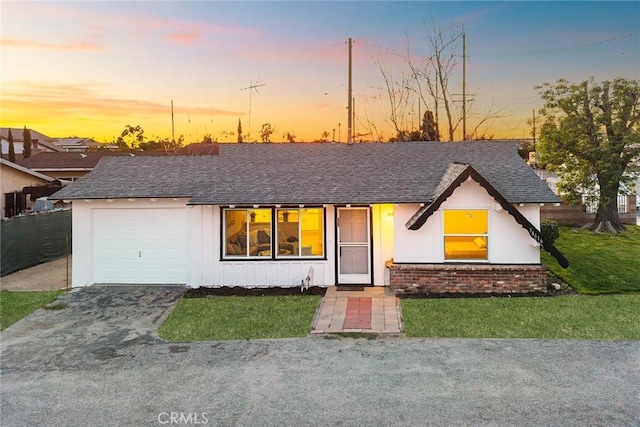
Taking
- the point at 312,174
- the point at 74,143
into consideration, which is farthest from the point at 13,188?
the point at 74,143

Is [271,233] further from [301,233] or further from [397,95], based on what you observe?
[397,95]

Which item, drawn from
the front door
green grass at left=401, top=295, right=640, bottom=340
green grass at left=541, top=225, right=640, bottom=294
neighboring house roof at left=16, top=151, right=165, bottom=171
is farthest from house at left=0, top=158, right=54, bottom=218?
green grass at left=541, top=225, right=640, bottom=294

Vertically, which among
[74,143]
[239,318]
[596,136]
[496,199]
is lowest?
[239,318]

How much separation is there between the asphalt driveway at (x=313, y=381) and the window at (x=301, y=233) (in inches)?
184

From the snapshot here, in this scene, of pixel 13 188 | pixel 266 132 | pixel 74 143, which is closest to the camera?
pixel 13 188

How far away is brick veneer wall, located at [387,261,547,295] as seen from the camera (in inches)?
448

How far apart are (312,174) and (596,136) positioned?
1479 centimetres

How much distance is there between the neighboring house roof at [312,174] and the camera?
40.1 ft

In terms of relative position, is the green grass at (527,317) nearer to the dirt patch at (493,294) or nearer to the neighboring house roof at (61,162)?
the dirt patch at (493,294)

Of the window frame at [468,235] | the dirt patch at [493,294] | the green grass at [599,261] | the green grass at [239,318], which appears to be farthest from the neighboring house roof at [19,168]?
the green grass at [599,261]

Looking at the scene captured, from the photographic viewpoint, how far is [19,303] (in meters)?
11.0

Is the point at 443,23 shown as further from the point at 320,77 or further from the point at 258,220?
the point at 258,220

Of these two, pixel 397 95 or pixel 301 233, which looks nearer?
pixel 301 233

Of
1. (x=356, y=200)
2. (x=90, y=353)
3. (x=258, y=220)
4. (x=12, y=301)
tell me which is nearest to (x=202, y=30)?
(x=258, y=220)
